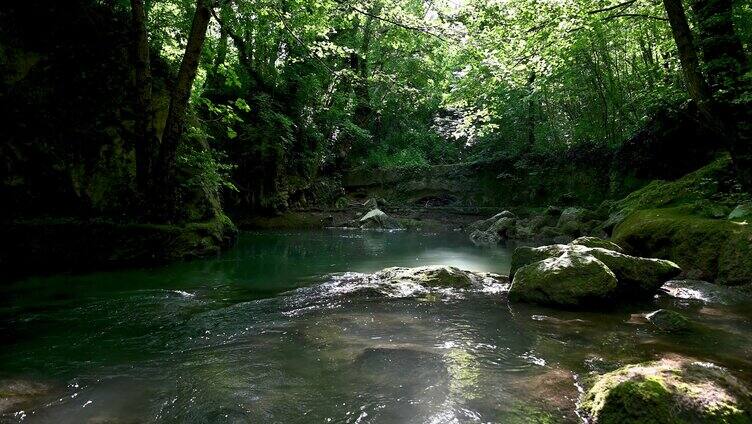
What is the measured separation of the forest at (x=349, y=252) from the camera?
3065mm

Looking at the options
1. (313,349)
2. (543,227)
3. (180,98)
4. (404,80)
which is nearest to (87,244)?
(180,98)

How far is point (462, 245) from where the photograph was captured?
1360 cm

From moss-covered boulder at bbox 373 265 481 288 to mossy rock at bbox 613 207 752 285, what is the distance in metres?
3.14

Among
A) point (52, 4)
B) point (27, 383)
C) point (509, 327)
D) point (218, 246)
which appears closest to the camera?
point (27, 383)

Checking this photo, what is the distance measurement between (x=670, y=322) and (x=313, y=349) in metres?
3.57

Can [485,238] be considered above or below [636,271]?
below

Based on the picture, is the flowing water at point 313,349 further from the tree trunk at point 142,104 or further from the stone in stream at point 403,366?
→ the tree trunk at point 142,104

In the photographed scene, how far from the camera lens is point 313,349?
393 centimetres

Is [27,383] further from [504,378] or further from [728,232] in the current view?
[728,232]

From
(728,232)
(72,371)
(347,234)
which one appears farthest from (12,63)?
(728,232)

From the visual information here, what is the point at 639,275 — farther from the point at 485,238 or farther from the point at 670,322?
the point at 485,238

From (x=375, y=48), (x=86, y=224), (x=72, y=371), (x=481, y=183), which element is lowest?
(x=72, y=371)

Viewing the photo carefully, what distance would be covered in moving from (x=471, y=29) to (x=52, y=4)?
26.2 ft

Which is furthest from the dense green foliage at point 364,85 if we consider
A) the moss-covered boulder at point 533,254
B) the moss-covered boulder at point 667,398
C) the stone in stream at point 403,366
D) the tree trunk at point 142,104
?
the stone in stream at point 403,366
